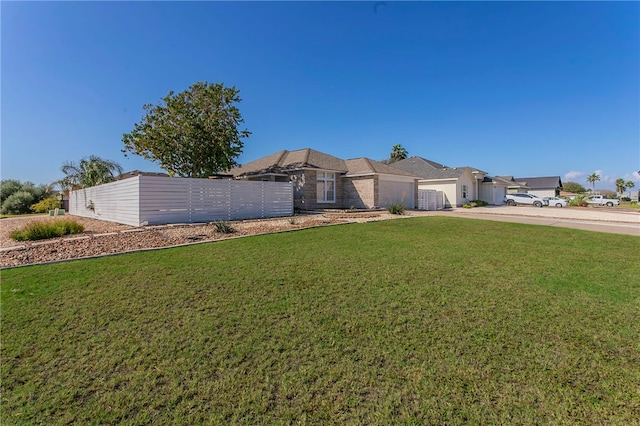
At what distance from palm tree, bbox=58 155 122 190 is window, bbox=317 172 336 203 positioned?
812 inches

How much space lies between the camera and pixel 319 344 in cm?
300

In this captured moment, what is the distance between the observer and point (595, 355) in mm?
2797

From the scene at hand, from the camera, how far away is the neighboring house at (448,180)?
2986 cm

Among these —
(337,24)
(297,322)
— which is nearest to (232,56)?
(337,24)

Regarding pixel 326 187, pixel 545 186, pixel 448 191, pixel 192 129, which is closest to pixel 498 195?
pixel 448 191

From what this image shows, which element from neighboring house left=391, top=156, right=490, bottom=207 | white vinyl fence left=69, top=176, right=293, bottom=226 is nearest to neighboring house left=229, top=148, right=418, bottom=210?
white vinyl fence left=69, top=176, right=293, bottom=226

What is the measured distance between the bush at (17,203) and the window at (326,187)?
88.7 ft

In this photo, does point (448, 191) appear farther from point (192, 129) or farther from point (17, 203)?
point (17, 203)

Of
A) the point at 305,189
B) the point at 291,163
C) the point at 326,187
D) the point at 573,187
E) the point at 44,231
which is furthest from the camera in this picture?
the point at 573,187

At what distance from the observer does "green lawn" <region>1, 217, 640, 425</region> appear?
2186mm

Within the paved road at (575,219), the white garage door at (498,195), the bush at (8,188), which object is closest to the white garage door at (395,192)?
the paved road at (575,219)

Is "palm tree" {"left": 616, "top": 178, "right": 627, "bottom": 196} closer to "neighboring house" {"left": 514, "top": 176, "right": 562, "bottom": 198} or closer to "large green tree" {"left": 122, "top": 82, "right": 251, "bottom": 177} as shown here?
"neighboring house" {"left": 514, "top": 176, "right": 562, "bottom": 198}

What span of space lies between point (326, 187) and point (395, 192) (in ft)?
21.8

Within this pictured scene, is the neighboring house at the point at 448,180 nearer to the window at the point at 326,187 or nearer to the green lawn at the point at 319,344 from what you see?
the window at the point at 326,187
